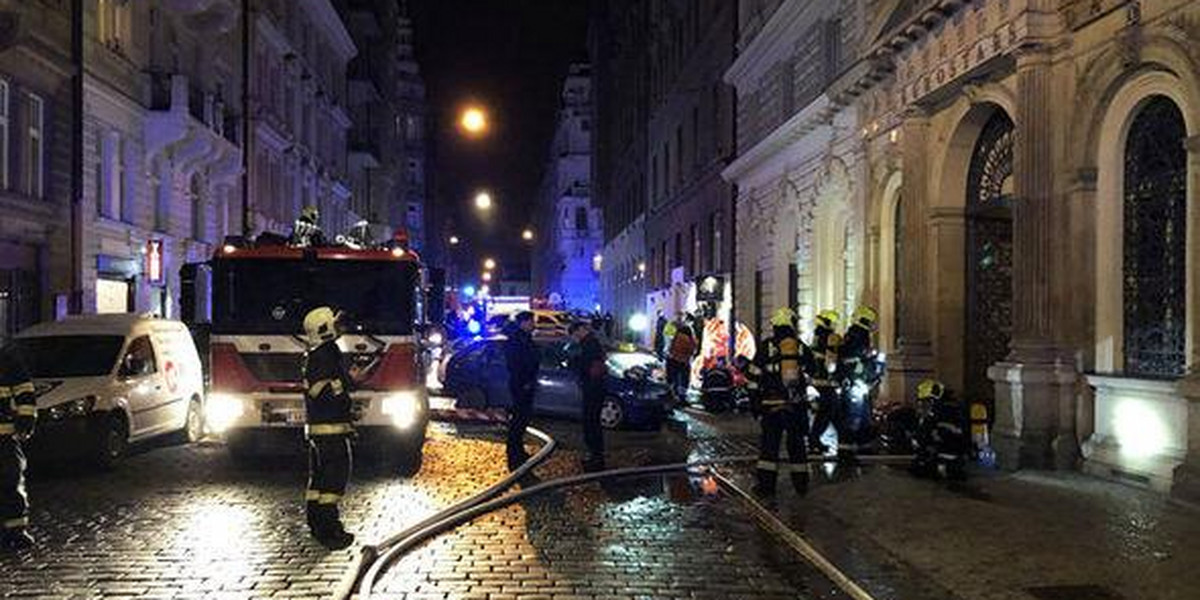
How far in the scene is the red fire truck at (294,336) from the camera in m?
12.4

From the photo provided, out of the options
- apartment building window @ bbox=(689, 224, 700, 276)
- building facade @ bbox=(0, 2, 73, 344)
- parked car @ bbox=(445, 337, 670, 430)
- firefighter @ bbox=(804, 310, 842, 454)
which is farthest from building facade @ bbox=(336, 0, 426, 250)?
firefighter @ bbox=(804, 310, 842, 454)

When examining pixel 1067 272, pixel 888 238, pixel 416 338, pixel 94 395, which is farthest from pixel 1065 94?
pixel 94 395

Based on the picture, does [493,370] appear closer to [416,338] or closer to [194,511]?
[416,338]

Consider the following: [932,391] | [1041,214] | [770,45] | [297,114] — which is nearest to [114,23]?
[770,45]

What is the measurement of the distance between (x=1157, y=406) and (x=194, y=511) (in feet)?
29.7

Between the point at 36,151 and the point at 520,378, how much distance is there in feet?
45.7

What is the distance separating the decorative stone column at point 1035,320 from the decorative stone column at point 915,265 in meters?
3.14

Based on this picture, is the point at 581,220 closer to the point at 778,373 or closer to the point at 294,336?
the point at 294,336

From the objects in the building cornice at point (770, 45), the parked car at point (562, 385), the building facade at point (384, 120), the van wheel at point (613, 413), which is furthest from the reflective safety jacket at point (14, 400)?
the building facade at point (384, 120)

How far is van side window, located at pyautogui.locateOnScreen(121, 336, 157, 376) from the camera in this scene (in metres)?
14.0

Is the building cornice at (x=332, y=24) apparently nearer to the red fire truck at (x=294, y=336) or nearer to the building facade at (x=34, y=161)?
the building facade at (x=34, y=161)

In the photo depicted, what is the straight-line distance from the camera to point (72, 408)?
41.5ft

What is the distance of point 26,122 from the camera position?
857 inches

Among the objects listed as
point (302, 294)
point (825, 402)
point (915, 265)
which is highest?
point (915, 265)
